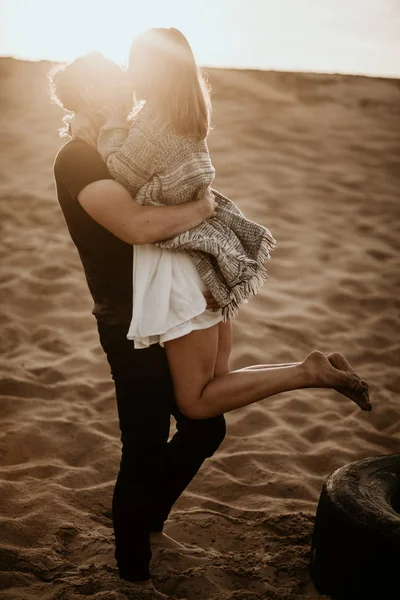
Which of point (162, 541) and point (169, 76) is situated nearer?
point (169, 76)

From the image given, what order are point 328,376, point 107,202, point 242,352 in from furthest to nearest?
point 242,352
point 328,376
point 107,202

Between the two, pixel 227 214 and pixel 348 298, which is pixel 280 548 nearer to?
pixel 227 214

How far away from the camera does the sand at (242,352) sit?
3.09 meters

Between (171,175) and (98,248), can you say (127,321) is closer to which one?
(98,248)

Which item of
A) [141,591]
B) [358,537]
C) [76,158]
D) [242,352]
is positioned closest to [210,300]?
[76,158]

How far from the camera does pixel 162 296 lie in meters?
2.44

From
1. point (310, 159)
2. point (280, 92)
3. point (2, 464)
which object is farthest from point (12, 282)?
point (280, 92)

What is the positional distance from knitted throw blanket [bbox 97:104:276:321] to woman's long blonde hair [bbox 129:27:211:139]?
0.05 meters

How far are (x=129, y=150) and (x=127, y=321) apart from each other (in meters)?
0.59

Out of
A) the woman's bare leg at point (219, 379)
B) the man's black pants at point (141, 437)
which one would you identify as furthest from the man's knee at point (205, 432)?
the woman's bare leg at point (219, 379)

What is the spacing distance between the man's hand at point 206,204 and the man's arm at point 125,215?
12cm

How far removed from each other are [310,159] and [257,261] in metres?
7.35

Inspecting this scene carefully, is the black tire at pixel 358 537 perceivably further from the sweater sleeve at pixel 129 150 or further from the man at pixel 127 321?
the sweater sleeve at pixel 129 150

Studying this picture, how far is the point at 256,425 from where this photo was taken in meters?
4.54
